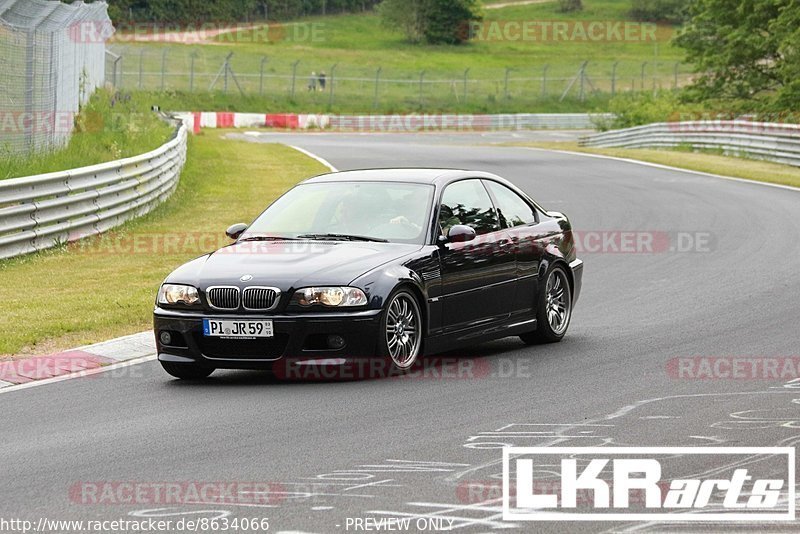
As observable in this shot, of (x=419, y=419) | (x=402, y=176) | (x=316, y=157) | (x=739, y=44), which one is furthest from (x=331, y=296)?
(x=739, y=44)

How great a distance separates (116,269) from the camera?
52.0 feet

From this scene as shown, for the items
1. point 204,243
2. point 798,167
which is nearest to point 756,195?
point 798,167

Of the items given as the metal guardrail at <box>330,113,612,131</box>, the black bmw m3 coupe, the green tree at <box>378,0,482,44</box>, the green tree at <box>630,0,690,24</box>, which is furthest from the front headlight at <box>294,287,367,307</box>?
the green tree at <box>630,0,690,24</box>

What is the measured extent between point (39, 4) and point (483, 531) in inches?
598

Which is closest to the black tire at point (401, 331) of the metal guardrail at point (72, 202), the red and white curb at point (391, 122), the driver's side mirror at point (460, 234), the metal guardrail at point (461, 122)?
the driver's side mirror at point (460, 234)

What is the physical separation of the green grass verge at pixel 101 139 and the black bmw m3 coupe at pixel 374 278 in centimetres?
831

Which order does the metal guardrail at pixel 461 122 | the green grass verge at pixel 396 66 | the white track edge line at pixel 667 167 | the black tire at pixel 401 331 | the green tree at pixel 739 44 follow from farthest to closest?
the green grass verge at pixel 396 66 → the metal guardrail at pixel 461 122 → the green tree at pixel 739 44 → the white track edge line at pixel 667 167 → the black tire at pixel 401 331

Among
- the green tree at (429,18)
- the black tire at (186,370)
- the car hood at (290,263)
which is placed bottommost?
the black tire at (186,370)

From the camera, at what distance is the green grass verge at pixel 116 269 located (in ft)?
38.7

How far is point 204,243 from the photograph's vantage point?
1828 centimetres

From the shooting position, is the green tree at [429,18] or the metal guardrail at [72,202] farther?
the green tree at [429,18]

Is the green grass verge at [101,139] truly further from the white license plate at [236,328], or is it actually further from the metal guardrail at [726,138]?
the metal guardrail at [726,138]

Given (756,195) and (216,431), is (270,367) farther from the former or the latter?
(756,195)

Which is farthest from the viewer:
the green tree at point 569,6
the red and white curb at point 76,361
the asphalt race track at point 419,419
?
the green tree at point 569,6
